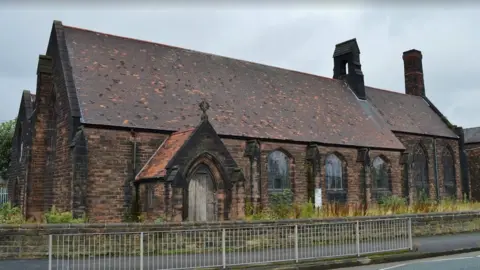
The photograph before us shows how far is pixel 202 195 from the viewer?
2095 centimetres

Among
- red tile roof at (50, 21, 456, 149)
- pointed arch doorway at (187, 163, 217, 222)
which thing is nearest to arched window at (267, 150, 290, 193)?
red tile roof at (50, 21, 456, 149)

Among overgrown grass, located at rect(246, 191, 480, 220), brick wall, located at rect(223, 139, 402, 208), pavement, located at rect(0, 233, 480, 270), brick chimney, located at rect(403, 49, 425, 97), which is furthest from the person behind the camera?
brick chimney, located at rect(403, 49, 425, 97)

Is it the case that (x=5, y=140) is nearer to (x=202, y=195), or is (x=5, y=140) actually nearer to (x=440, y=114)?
(x=202, y=195)

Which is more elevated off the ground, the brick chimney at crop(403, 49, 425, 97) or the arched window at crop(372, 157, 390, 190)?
the brick chimney at crop(403, 49, 425, 97)

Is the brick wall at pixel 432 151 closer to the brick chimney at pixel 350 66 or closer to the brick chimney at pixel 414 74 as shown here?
the brick chimney at pixel 350 66

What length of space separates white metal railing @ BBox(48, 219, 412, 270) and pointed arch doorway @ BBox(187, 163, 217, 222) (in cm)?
615

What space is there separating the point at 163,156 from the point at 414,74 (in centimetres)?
3169

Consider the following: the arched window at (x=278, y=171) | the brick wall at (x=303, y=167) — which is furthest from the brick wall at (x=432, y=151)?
the arched window at (x=278, y=171)

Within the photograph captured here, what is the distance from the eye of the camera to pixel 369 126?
32.8 metres

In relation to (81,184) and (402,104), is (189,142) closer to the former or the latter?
(81,184)

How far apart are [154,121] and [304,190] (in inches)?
377

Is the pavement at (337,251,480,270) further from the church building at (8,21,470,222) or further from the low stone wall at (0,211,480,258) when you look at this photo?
the church building at (8,21,470,222)

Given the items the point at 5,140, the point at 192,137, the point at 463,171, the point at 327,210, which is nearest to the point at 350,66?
the point at 463,171

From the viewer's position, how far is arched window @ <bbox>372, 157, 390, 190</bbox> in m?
31.5
